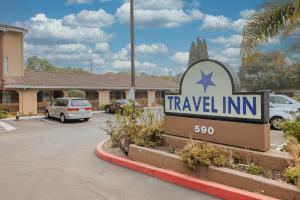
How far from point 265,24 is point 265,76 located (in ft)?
184

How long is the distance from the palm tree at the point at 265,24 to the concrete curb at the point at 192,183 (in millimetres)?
3685

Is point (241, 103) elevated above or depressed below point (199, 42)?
below

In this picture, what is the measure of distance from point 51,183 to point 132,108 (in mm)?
3985

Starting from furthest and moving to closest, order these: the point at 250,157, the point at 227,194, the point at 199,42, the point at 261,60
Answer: the point at 261,60, the point at 199,42, the point at 250,157, the point at 227,194

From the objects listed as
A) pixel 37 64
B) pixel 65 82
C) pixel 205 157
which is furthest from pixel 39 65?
pixel 205 157

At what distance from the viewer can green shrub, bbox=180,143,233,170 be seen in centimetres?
593

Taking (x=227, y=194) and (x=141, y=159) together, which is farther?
(x=141, y=159)

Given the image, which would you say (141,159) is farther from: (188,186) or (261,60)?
(261,60)

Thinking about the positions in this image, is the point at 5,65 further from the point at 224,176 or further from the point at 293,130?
the point at 293,130

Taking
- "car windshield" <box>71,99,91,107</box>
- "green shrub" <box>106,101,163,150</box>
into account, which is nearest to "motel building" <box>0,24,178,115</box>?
"car windshield" <box>71,99,91,107</box>

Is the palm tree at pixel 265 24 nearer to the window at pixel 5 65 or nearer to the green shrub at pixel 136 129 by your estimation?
the green shrub at pixel 136 129

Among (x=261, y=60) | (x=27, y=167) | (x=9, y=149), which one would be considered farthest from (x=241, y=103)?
(x=261, y=60)

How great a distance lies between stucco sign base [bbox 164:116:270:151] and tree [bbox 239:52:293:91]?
163ft

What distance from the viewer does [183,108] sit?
25.7 feet
